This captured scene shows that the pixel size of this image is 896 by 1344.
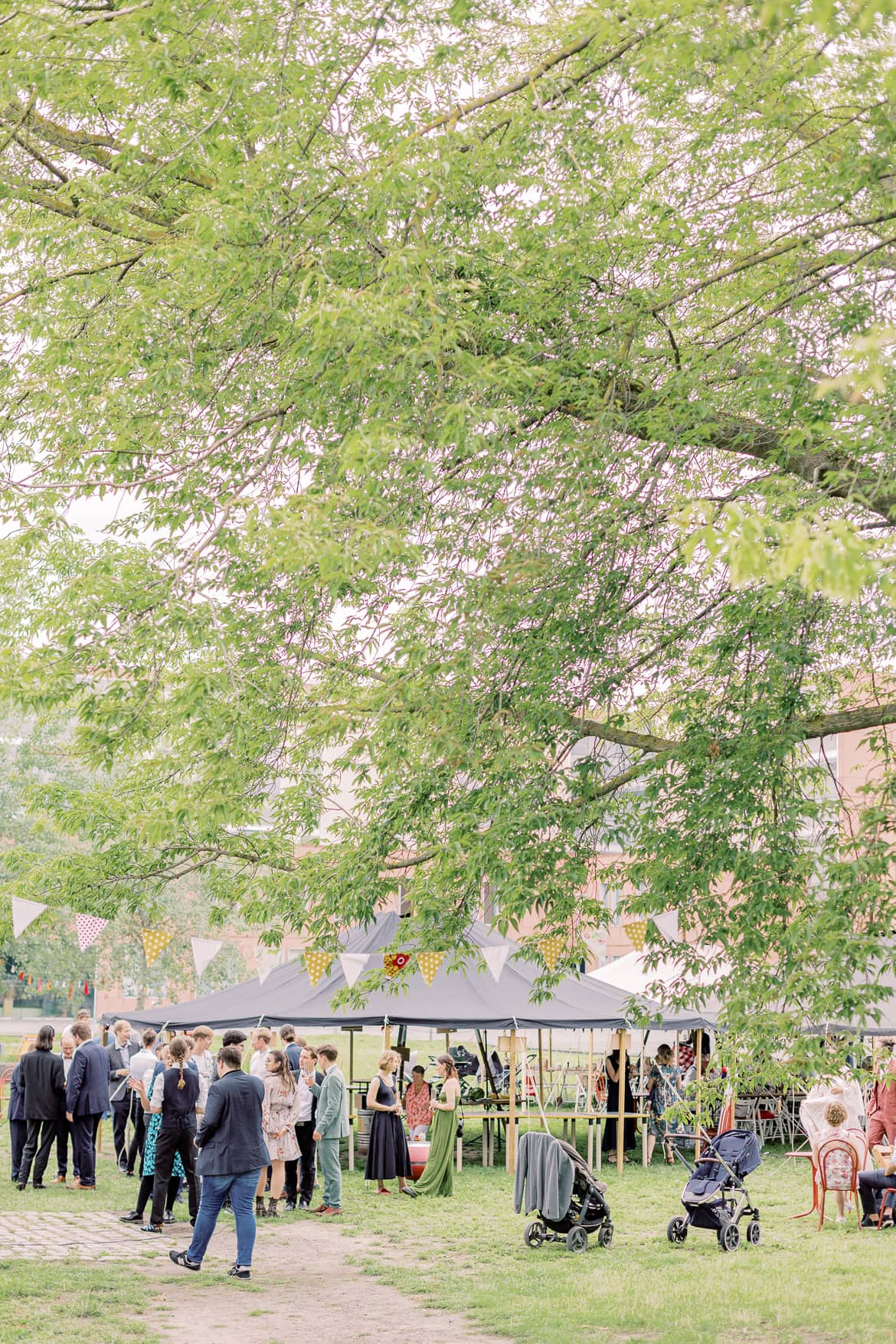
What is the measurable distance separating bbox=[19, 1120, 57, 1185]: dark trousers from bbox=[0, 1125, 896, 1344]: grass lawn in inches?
9.7

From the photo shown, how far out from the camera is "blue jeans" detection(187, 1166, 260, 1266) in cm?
991

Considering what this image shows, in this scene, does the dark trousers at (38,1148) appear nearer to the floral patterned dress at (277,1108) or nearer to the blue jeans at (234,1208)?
the floral patterned dress at (277,1108)

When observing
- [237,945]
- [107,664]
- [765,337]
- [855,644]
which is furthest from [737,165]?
[237,945]

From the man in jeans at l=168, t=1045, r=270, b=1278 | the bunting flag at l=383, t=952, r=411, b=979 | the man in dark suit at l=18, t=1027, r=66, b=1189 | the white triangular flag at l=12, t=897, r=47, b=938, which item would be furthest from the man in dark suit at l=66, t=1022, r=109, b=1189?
the bunting flag at l=383, t=952, r=411, b=979

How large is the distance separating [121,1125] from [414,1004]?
4.26m

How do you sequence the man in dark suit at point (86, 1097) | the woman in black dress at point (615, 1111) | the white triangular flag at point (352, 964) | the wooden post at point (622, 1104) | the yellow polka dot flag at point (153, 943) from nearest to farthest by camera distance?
1. the man in dark suit at point (86, 1097)
2. the white triangular flag at point (352, 964)
3. the yellow polka dot flag at point (153, 943)
4. the wooden post at point (622, 1104)
5. the woman in black dress at point (615, 1111)

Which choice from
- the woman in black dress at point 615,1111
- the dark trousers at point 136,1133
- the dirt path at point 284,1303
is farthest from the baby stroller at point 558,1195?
the woman in black dress at point 615,1111

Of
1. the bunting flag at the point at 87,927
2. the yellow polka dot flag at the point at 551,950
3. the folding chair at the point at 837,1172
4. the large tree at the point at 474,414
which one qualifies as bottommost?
the folding chair at the point at 837,1172

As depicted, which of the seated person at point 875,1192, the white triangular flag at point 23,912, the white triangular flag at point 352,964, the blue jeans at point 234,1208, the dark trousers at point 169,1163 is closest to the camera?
the blue jeans at point 234,1208

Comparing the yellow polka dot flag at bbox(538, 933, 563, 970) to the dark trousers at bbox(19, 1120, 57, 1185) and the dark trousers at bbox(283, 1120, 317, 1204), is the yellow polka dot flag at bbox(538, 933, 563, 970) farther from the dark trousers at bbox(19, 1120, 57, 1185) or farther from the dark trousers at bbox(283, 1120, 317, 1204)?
the dark trousers at bbox(19, 1120, 57, 1185)

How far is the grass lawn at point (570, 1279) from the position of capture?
914 centimetres

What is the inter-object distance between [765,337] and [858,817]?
3.12 meters

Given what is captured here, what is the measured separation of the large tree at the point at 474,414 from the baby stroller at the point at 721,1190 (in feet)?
15.4

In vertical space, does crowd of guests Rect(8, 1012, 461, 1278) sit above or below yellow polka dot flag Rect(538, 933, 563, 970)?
below
